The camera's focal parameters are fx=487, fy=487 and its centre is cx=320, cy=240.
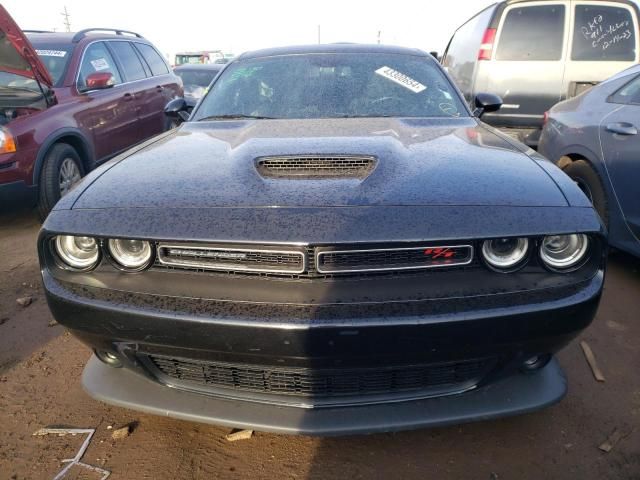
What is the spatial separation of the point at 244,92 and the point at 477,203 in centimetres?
192

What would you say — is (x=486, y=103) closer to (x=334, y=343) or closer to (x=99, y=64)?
(x=334, y=343)

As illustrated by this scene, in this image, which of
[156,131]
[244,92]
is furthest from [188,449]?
[156,131]

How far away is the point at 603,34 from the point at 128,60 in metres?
5.89

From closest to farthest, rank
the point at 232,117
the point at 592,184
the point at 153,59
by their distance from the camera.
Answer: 1. the point at 232,117
2. the point at 592,184
3. the point at 153,59

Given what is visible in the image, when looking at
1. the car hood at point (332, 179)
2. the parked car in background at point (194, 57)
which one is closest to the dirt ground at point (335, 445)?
the car hood at point (332, 179)

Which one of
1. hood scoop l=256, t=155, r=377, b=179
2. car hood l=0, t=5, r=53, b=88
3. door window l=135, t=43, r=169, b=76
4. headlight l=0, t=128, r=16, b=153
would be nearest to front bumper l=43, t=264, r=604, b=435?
hood scoop l=256, t=155, r=377, b=179

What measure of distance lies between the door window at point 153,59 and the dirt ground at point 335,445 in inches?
213

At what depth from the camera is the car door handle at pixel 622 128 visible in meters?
3.13

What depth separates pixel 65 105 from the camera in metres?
4.74

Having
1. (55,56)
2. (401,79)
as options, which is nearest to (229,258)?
(401,79)

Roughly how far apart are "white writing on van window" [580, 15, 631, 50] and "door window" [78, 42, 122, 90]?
562 centimetres

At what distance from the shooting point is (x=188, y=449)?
6.52 ft

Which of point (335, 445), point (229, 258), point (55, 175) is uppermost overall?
point (229, 258)

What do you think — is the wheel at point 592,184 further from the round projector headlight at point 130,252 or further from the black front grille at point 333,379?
the round projector headlight at point 130,252
